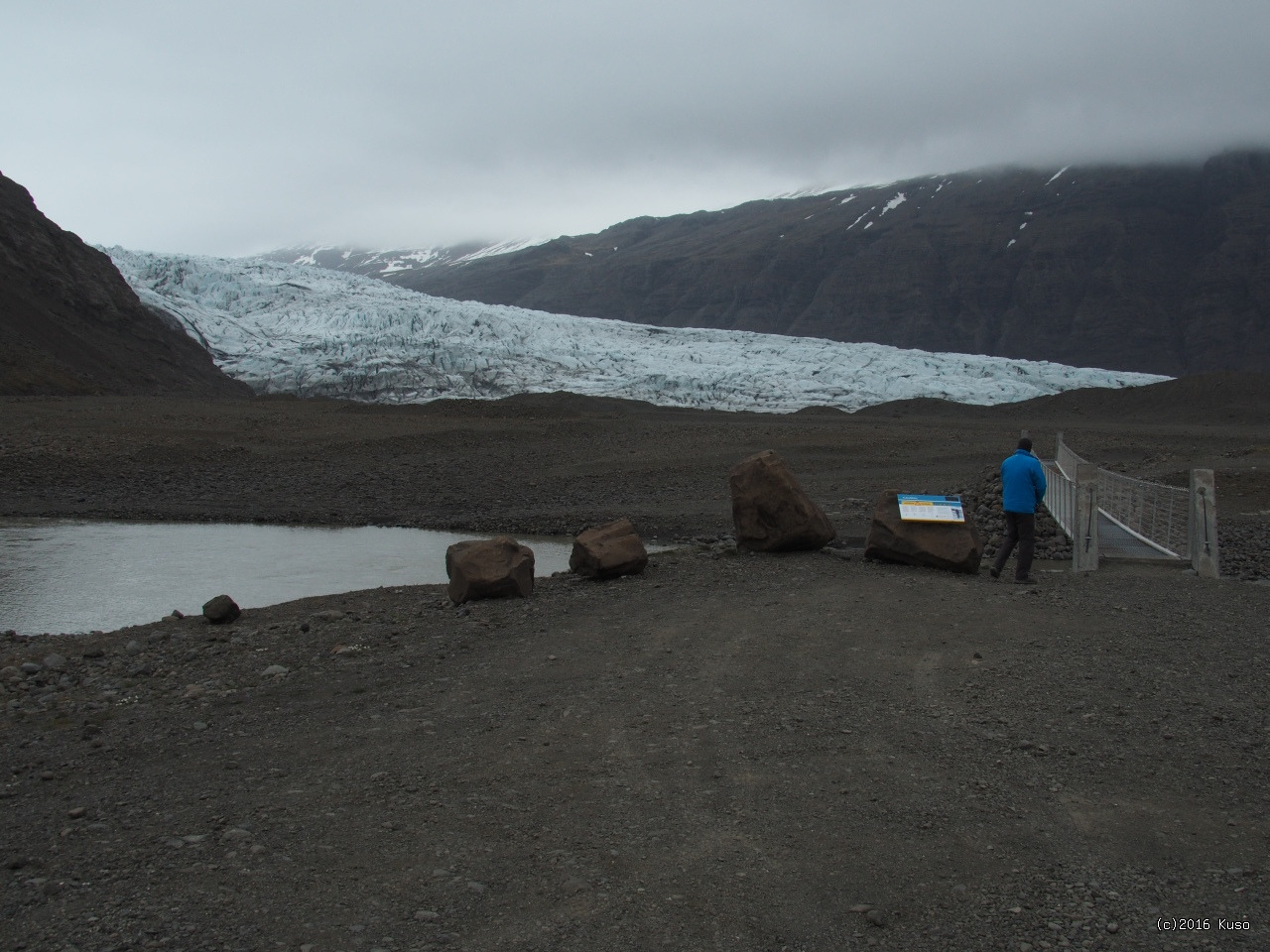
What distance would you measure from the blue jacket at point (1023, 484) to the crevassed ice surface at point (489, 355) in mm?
34148

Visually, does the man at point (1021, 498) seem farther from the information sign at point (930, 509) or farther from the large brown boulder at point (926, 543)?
the information sign at point (930, 509)

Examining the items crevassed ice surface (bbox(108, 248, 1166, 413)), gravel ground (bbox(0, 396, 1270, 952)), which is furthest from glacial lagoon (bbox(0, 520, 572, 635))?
crevassed ice surface (bbox(108, 248, 1166, 413))

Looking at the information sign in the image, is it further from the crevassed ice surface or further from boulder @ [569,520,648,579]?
the crevassed ice surface

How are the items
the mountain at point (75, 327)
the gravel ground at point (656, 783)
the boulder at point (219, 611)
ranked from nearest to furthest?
1. the gravel ground at point (656, 783)
2. the boulder at point (219, 611)
3. the mountain at point (75, 327)

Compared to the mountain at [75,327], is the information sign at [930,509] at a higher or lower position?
lower

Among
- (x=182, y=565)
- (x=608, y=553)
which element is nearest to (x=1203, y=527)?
(x=608, y=553)

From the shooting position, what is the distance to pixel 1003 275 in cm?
10481

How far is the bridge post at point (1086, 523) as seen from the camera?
10.1 metres

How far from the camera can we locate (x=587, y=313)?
106 m

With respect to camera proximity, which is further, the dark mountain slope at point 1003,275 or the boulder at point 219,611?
the dark mountain slope at point 1003,275

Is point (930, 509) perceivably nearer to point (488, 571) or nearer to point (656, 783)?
point (488, 571)

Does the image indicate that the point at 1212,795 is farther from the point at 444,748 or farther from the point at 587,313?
the point at 587,313

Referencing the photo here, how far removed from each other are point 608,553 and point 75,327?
39.2 metres

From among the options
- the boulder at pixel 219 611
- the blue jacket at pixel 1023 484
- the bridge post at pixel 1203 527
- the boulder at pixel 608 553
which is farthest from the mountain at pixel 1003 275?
the boulder at pixel 219 611
